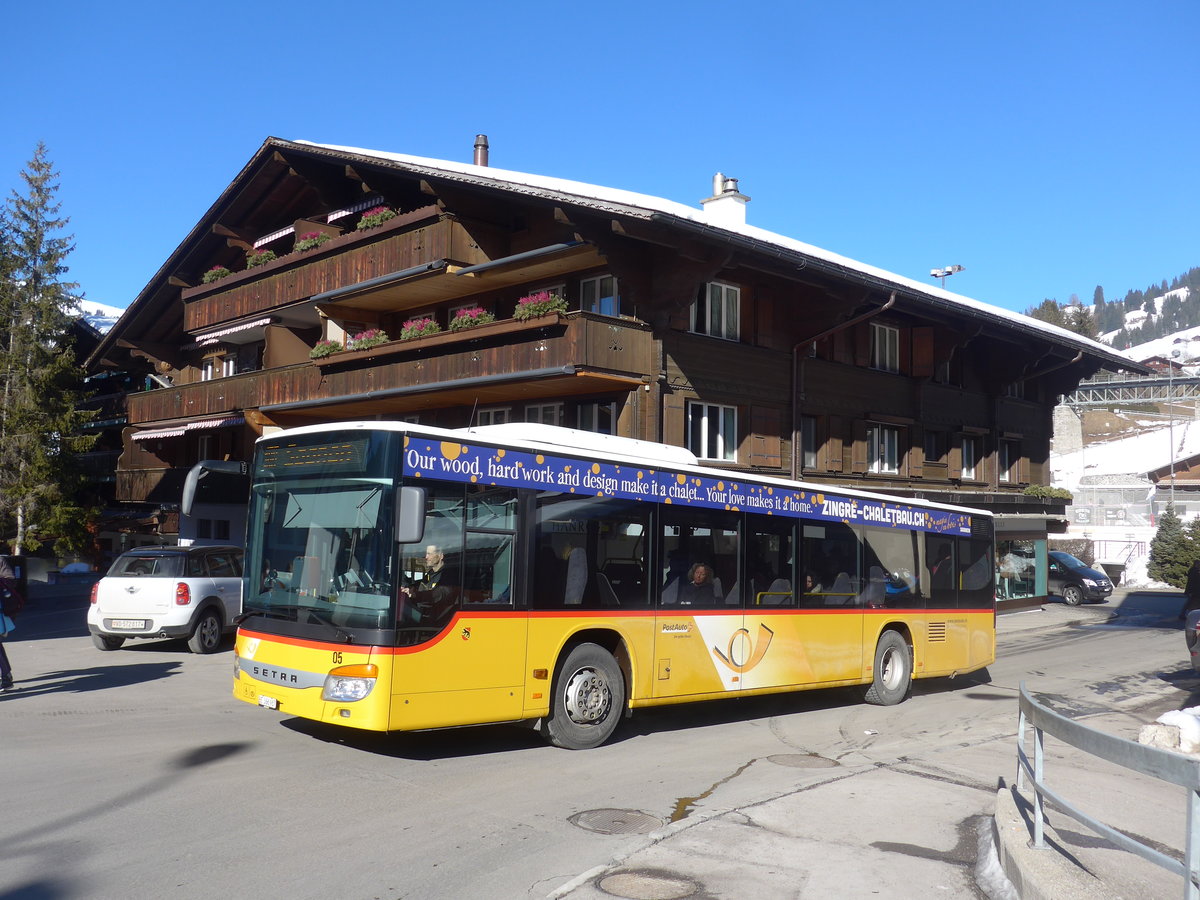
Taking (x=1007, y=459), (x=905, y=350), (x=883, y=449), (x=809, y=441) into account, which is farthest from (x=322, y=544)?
(x=1007, y=459)

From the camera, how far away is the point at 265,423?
3075 cm

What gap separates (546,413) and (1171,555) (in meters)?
32.4

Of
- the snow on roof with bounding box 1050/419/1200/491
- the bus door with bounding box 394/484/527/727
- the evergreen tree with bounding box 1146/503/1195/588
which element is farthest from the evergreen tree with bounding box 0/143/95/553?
the snow on roof with bounding box 1050/419/1200/491

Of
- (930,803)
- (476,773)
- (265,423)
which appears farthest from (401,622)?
(265,423)

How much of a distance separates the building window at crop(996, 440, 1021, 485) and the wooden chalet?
10 centimetres

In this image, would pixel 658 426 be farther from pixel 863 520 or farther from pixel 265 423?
pixel 265 423

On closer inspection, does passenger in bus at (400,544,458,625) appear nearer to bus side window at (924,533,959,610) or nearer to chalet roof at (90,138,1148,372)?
bus side window at (924,533,959,610)

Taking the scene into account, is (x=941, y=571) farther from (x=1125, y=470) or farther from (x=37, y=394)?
(x=1125, y=470)

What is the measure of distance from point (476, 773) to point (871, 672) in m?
7.06

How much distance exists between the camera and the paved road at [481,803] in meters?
5.98

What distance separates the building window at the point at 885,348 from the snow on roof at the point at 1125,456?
70.7 metres

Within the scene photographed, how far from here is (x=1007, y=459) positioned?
3459cm

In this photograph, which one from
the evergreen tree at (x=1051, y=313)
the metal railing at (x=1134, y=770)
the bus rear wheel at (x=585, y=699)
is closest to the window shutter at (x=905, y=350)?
the bus rear wheel at (x=585, y=699)

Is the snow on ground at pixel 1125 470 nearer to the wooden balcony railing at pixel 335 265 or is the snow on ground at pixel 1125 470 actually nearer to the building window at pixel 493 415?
the building window at pixel 493 415
